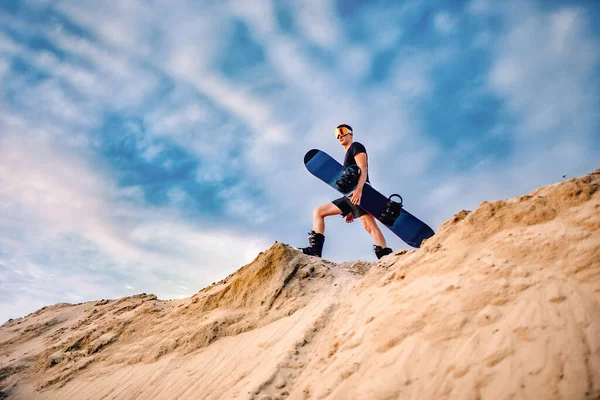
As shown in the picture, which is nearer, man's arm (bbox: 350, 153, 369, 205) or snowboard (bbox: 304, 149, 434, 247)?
man's arm (bbox: 350, 153, 369, 205)

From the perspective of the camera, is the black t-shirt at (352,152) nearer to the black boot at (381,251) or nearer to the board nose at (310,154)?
the board nose at (310,154)

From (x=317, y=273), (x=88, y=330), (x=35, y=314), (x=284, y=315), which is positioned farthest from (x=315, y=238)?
(x=35, y=314)

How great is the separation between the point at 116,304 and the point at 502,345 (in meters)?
7.92

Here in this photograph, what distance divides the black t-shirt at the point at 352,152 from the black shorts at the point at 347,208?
2.20 ft

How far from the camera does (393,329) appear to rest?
298cm

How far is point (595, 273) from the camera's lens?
243 centimetres

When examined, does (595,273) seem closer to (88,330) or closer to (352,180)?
(352,180)

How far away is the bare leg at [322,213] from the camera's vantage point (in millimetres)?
5793

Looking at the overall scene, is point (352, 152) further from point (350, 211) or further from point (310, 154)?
point (310, 154)

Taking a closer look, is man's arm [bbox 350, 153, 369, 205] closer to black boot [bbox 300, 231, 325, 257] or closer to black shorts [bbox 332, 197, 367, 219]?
black shorts [bbox 332, 197, 367, 219]

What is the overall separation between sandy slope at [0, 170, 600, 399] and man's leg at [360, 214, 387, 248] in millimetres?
751

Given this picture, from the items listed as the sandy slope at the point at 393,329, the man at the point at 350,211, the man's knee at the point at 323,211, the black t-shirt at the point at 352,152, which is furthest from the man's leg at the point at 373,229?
the black t-shirt at the point at 352,152

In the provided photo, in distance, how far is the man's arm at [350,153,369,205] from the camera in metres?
5.47

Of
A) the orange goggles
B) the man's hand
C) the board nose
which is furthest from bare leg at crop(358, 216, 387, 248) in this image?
the board nose
